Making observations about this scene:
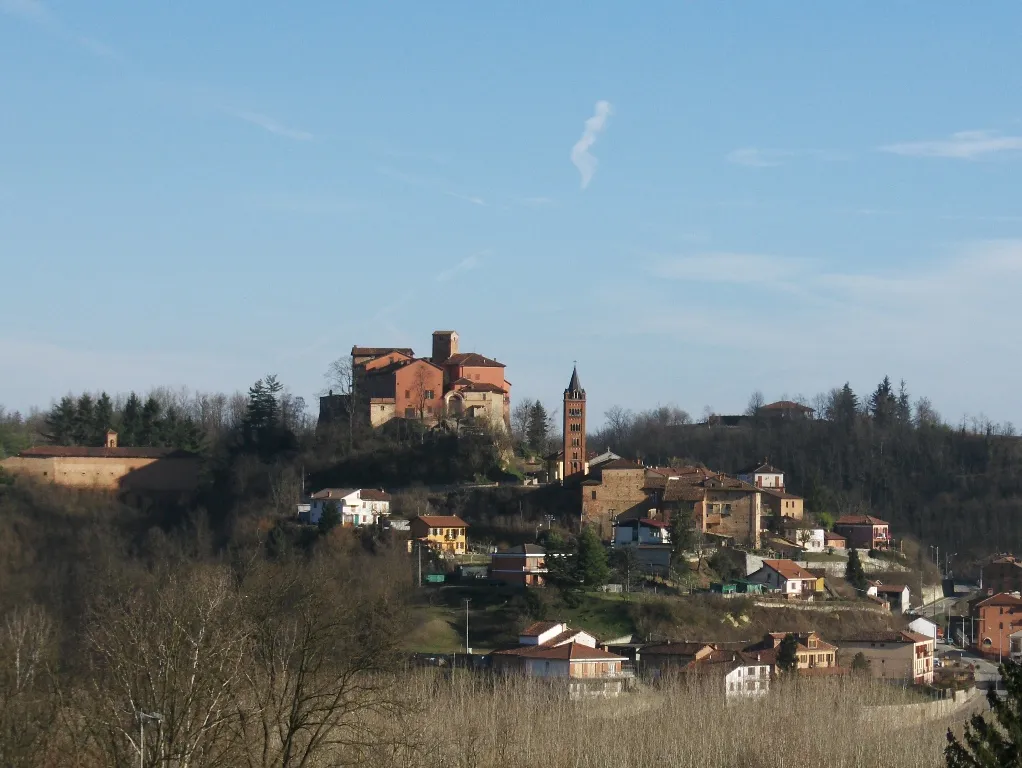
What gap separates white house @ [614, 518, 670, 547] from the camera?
56.1 meters

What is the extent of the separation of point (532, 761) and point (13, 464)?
3826 centimetres

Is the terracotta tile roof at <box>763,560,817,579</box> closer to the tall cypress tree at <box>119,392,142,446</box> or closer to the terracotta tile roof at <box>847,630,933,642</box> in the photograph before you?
the terracotta tile roof at <box>847,630,933,642</box>

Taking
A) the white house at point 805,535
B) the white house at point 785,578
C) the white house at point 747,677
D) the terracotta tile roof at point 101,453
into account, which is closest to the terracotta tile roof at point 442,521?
the white house at point 785,578

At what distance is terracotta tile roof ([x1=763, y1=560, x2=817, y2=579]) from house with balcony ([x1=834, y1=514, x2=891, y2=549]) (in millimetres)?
6796

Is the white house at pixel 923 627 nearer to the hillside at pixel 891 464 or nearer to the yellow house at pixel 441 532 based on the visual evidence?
the hillside at pixel 891 464

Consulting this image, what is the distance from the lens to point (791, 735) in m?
35.2

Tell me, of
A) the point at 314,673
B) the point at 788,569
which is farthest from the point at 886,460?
the point at 314,673

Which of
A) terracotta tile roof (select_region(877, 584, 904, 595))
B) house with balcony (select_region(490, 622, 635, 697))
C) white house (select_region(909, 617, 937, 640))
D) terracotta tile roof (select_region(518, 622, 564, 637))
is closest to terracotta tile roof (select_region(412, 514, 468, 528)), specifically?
terracotta tile roof (select_region(518, 622, 564, 637))

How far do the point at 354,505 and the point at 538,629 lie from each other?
42.5ft

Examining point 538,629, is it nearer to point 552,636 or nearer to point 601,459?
point 552,636

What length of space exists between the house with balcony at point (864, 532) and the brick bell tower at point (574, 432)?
9.85 m

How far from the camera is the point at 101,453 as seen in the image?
6581 centimetres

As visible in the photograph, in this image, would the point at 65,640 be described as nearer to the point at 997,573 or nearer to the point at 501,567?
the point at 501,567

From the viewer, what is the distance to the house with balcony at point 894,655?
47906 mm
